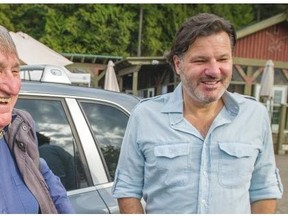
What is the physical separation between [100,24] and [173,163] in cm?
1976

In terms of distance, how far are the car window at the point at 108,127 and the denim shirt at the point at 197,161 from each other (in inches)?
24.9

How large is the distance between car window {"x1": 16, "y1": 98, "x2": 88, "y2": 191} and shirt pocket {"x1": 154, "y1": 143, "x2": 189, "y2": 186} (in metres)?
0.74

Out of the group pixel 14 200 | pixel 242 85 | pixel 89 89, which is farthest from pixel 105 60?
pixel 14 200

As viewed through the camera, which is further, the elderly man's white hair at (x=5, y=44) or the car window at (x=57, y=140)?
the car window at (x=57, y=140)

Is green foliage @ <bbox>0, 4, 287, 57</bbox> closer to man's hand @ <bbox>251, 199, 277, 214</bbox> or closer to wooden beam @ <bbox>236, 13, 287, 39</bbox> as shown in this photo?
wooden beam @ <bbox>236, 13, 287, 39</bbox>

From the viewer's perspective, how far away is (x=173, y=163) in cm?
157

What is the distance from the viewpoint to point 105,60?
1706 cm

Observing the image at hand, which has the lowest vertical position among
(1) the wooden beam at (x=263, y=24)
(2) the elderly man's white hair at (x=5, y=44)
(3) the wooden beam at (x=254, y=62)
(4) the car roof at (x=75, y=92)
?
(4) the car roof at (x=75, y=92)

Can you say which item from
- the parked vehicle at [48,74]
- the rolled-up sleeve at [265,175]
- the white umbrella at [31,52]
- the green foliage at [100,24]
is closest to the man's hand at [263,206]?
the rolled-up sleeve at [265,175]

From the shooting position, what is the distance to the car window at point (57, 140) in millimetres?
2150

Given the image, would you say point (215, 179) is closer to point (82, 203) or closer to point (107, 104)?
point (82, 203)

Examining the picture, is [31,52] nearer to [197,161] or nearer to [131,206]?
[131,206]

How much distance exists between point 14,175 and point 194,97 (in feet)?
2.49

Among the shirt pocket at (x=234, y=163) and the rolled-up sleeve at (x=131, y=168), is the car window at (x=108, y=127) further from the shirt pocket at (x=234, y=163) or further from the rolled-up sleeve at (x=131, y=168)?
the shirt pocket at (x=234, y=163)
